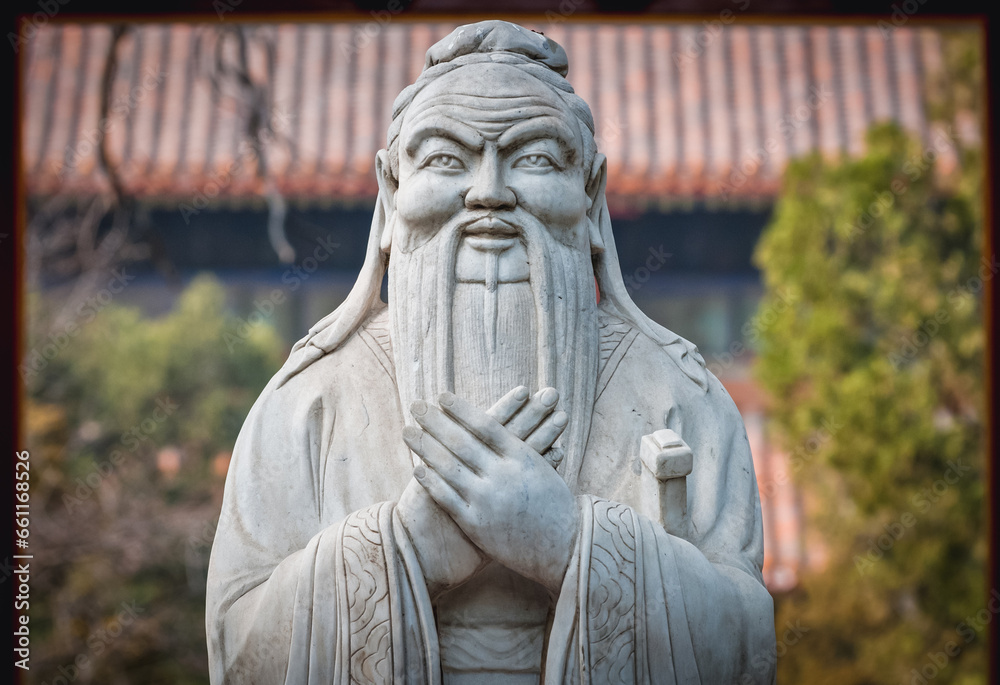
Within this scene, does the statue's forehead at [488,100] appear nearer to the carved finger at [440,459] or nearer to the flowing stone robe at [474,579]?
the flowing stone robe at [474,579]

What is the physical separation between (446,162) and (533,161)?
0.83 feet

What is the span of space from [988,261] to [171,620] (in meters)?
6.73

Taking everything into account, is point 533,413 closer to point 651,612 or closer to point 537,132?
point 651,612

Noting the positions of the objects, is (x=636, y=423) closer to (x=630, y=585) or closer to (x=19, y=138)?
(x=630, y=585)

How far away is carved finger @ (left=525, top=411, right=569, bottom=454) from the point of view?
3.06 m

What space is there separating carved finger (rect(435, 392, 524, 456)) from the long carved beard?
24 cm

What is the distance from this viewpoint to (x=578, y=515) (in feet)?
10.0

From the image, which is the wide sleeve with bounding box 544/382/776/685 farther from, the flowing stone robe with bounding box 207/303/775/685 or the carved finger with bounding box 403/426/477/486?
the carved finger with bounding box 403/426/477/486

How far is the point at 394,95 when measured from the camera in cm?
1073

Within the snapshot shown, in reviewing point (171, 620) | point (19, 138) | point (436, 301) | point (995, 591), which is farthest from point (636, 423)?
point (171, 620)

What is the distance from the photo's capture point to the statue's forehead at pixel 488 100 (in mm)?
3309

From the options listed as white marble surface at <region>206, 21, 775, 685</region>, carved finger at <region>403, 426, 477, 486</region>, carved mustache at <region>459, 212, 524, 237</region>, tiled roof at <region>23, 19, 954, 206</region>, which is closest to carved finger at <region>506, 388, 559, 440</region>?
white marble surface at <region>206, 21, 775, 685</region>

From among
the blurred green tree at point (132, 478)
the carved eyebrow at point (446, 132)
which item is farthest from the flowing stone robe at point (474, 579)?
the blurred green tree at point (132, 478)

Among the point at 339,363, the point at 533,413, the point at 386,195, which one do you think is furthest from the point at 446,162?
the point at 533,413
